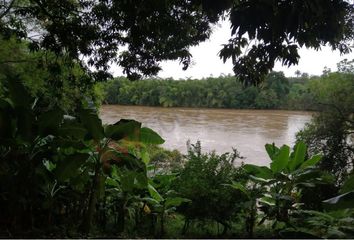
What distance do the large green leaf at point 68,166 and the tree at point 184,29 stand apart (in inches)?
49.2

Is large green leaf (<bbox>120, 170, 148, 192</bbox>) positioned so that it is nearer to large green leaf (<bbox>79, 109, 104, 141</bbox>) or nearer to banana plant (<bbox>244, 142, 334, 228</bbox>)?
large green leaf (<bbox>79, 109, 104, 141</bbox>)

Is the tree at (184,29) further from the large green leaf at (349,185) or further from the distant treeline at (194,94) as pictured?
the distant treeline at (194,94)

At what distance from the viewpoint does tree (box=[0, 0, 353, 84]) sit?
66.1 inches

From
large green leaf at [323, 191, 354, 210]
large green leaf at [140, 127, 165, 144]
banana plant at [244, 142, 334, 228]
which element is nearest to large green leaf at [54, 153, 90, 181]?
large green leaf at [140, 127, 165, 144]

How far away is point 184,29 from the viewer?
379cm

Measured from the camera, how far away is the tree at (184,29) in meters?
1.68

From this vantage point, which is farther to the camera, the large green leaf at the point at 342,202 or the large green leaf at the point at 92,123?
the large green leaf at the point at 92,123

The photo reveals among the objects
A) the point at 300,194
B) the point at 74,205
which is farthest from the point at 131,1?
the point at 300,194

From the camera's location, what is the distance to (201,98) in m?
40.3

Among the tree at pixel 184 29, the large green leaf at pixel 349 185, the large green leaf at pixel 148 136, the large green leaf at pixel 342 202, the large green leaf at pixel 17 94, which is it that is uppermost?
the tree at pixel 184 29

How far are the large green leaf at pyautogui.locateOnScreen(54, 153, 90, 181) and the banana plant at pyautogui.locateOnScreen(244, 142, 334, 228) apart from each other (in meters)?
2.09

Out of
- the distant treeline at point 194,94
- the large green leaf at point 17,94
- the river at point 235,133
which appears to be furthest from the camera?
the distant treeline at point 194,94

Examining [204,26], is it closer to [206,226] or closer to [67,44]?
[67,44]

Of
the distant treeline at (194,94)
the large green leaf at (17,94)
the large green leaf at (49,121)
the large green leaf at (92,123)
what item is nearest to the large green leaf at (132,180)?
the large green leaf at (92,123)
